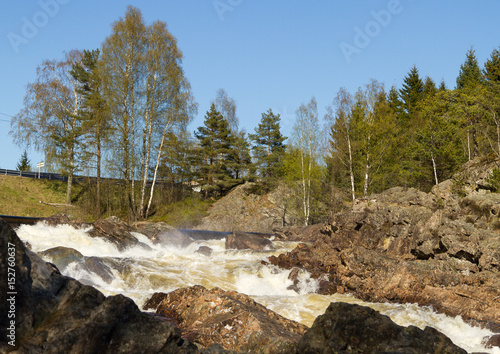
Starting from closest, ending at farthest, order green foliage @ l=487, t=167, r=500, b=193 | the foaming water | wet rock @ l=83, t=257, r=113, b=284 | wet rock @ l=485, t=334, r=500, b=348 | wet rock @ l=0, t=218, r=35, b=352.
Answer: wet rock @ l=0, t=218, r=35, b=352, wet rock @ l=485, t=334, r=500, b=348, the foaming water, wet rock @ l=83, t=257, r=113, b=284, green foliage @ l=487, t=167, r=500, b=193

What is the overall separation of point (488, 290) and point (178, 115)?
23.8 m

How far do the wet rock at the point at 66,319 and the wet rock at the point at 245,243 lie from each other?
15.4 meters

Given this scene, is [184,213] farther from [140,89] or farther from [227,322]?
[227,322]

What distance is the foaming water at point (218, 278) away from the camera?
27.5ft

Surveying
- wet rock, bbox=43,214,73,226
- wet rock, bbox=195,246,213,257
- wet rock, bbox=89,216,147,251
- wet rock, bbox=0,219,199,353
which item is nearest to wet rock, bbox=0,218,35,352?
wet rock, bbox=0,219,199,353

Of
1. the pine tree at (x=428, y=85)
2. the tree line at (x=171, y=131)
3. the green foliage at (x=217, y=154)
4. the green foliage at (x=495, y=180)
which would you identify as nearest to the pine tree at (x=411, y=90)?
the pine tree at (x=428, y=85)

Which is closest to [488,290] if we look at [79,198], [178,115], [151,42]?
[178,115]

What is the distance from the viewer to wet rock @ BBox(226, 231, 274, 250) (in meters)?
19.1

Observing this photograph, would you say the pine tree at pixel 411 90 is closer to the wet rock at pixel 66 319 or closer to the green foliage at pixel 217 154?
the green foliage at pixel 217 154

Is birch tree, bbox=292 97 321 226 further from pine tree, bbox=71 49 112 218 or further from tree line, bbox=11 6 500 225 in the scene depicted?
pine tree, bbox=71 49 112 218

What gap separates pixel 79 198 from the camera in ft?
109

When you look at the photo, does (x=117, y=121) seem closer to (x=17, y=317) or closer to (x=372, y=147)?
(x=372, y=147)

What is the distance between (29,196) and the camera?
3206 centimetres

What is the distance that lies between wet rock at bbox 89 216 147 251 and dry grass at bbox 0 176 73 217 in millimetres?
14353
